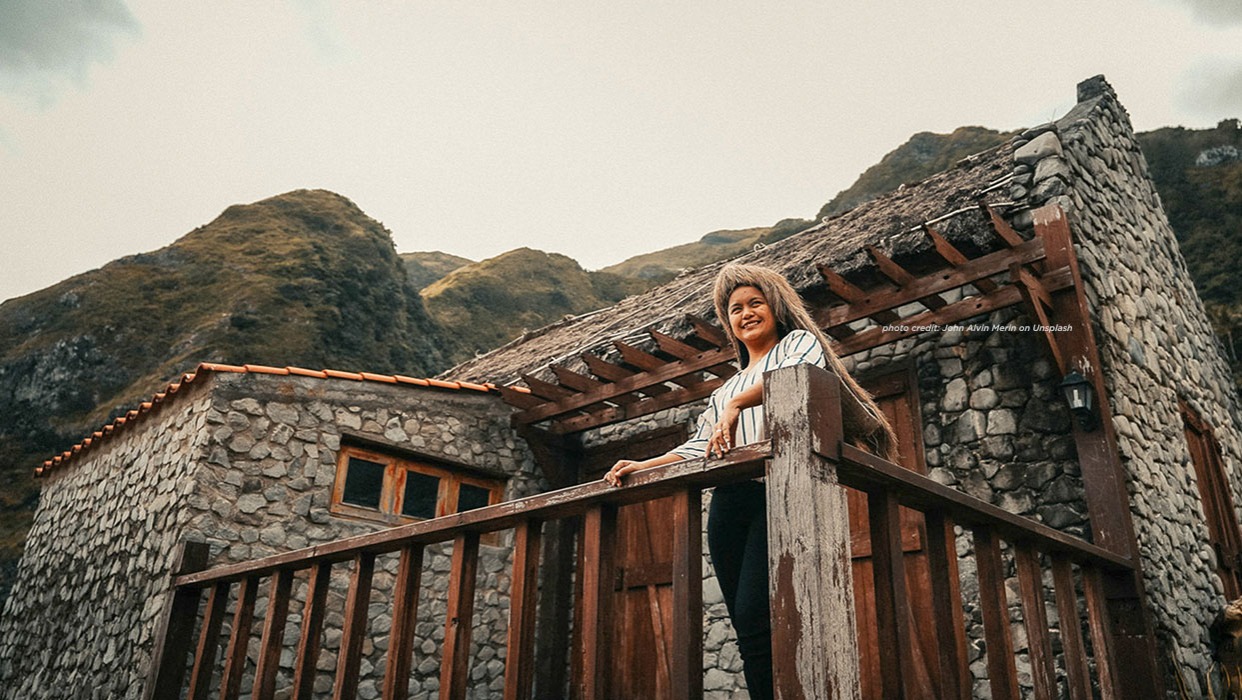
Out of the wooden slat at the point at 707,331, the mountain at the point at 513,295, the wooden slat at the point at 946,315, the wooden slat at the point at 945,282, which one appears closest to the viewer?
the wooden slat at the point at 945,282

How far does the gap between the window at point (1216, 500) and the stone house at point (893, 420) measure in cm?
4

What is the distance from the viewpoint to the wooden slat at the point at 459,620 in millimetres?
2385

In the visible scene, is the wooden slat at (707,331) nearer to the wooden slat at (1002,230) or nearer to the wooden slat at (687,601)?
the wooden slat at (1002,230)

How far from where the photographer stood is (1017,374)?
5.20 m

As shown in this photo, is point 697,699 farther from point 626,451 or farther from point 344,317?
point 344,317

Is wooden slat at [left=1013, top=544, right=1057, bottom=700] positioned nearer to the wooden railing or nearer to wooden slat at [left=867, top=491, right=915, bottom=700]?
the wooden railing

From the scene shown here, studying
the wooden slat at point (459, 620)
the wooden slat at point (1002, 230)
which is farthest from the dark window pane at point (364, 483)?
the wooden slat at point (1002, 230)

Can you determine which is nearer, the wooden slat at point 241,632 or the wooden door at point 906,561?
the wooden slat at point 241,632

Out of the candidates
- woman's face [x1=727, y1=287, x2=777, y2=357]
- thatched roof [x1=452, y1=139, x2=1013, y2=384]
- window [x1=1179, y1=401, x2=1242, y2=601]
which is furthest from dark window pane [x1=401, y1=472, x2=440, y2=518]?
window [x1=1179, y1=401, x2=1242, y2=601]

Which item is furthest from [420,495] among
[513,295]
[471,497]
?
[513,295]

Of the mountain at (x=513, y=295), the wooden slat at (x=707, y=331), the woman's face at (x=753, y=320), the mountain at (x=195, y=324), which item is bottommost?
the woman's face at (x=753, y=320)

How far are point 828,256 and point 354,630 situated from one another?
15.8ft

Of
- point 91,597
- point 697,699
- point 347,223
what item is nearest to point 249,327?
point 347,223

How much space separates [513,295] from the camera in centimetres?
3009
